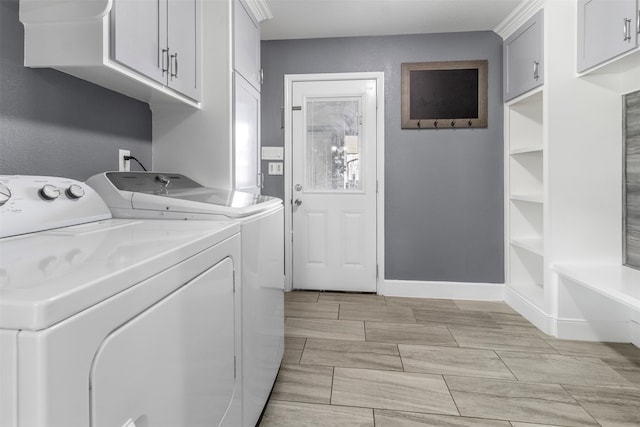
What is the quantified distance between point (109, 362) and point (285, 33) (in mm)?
3212

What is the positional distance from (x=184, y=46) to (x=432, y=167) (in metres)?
2.26

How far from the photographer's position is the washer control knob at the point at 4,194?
3.22ft

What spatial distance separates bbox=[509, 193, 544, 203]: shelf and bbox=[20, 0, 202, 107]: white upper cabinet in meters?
2.51

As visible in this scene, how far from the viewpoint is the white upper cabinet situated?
4.07 feet

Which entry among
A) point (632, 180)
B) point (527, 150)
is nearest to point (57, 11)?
point (527, 150)

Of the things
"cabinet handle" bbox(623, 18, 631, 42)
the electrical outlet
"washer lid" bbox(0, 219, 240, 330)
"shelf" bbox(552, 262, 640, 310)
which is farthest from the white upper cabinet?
"shelf" bbox(552, 262, 640, 310)

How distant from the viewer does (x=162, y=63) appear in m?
1.61

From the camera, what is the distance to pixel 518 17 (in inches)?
112

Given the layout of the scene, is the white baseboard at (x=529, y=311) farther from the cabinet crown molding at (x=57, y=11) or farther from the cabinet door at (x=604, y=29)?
the cabinet crown molding at (x=57, y=11)

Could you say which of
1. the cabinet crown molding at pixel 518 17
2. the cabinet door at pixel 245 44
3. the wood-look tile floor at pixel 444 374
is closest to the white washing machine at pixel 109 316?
the wood-look tile floor at pixel 444 374

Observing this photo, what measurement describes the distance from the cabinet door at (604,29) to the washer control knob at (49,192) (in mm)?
2716

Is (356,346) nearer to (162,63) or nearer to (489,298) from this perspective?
(489,298)

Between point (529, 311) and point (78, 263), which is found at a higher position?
point (78, 263)

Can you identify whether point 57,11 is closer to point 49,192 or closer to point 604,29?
point 49,192
